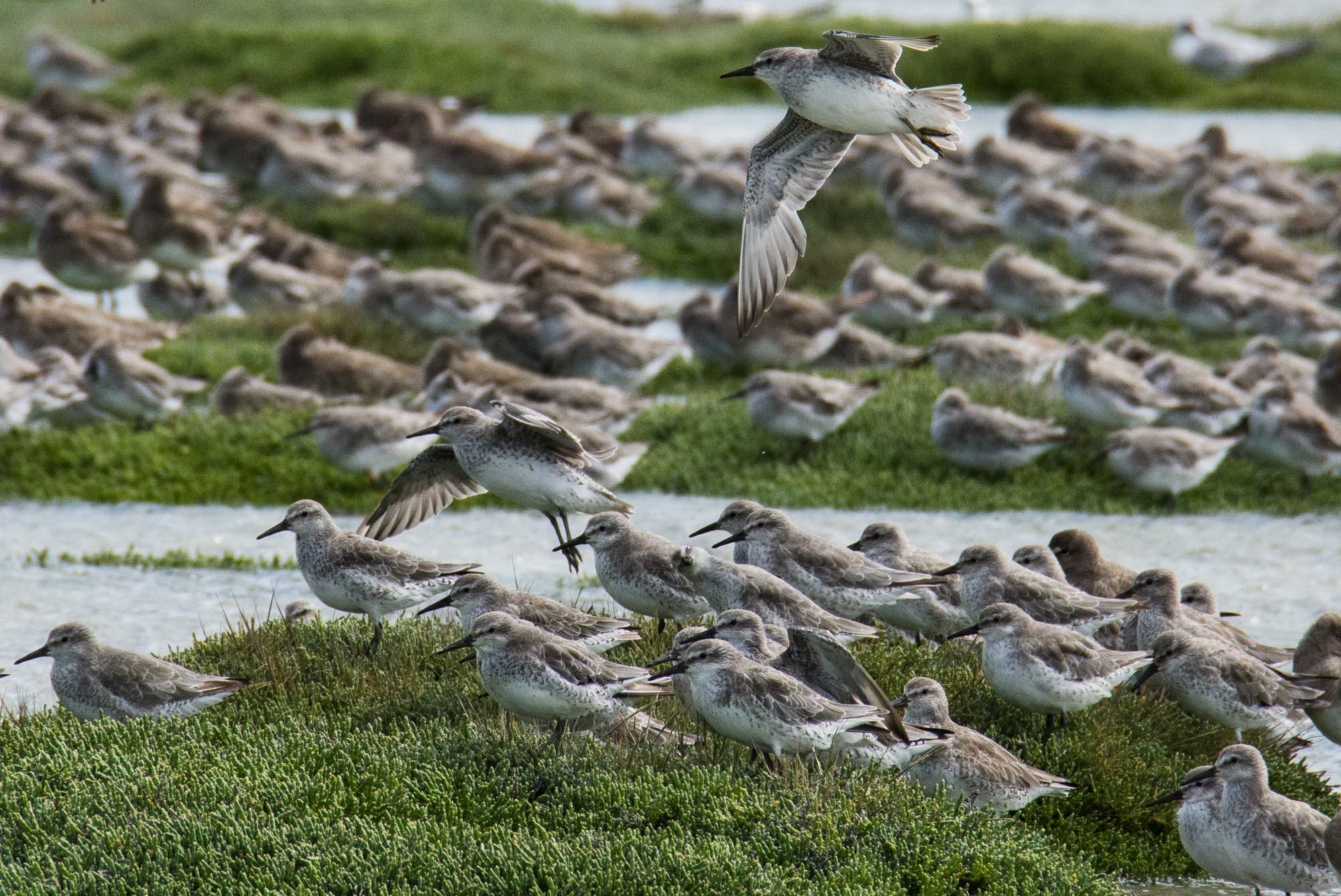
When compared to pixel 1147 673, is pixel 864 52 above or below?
above

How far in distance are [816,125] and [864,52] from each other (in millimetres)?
1029

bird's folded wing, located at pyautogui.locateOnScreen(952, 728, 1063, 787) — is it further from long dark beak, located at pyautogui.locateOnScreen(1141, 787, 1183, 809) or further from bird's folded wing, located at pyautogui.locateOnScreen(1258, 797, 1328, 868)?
bird's folded wing, located at pyautogui.locateOnScreen(1258, 797, 1328, 868)

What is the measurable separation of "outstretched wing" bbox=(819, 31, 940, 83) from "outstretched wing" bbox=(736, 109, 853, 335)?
34.4 inches

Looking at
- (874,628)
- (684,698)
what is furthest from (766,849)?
(874,628)

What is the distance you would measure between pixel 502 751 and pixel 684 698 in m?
0.88

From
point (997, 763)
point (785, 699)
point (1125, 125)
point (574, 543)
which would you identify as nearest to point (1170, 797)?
point (997, 763)

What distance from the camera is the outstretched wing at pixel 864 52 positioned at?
764cm

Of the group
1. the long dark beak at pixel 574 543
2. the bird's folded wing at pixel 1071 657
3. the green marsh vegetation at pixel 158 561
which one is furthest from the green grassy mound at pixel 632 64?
the bird's folded wing at pixel 1071 657

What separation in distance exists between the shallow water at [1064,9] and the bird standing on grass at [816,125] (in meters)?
33.2

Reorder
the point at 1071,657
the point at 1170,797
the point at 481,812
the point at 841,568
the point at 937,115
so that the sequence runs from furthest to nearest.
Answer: the point at 841,568
the point at 937,115
the point at 1071,657
the point at 1170,797
the point at 481,812

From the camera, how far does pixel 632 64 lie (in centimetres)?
3603

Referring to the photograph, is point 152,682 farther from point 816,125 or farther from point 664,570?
point 816,125

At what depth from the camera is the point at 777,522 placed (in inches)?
344

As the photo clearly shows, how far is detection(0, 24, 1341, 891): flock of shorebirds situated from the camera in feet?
23.5
